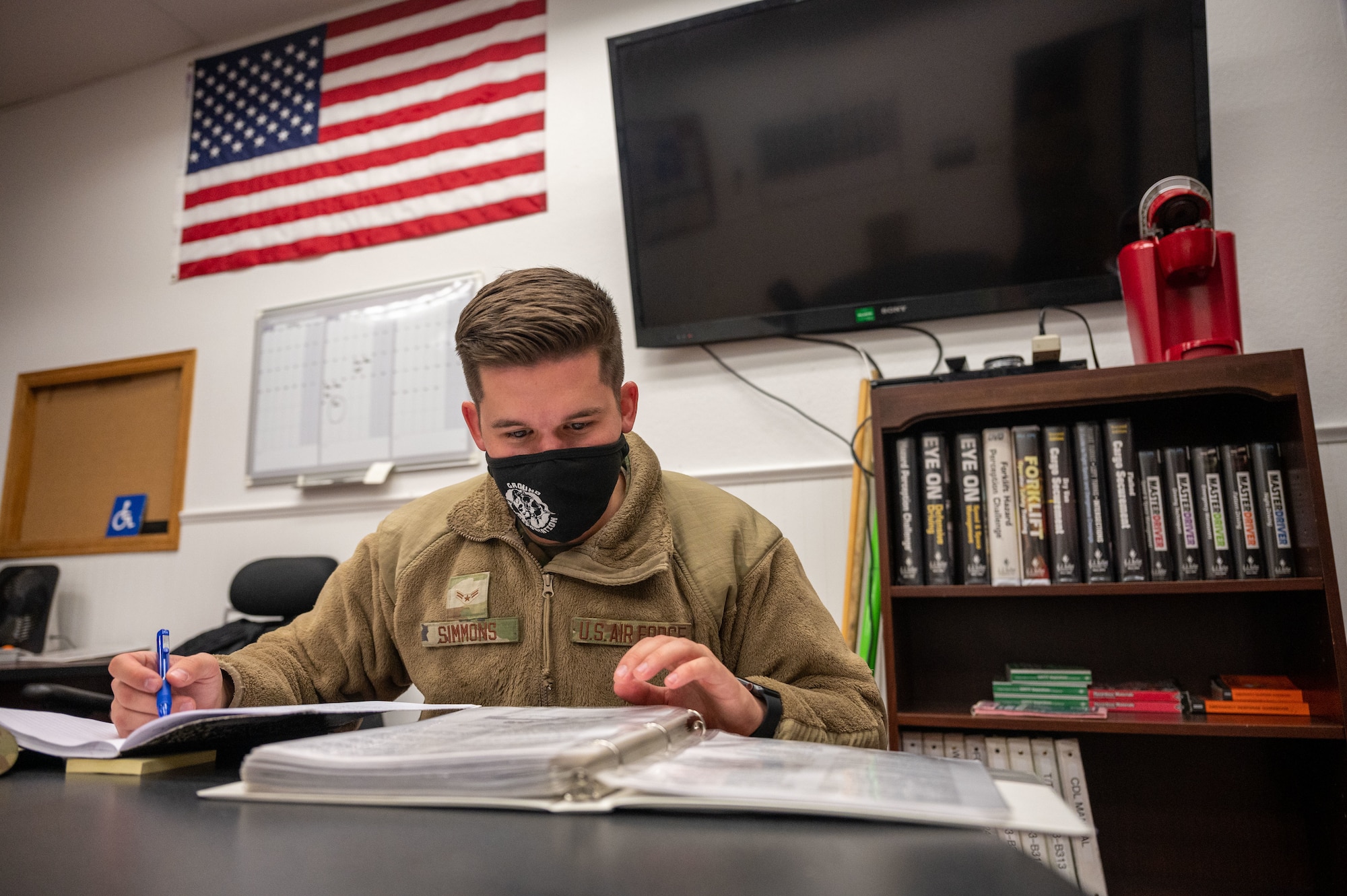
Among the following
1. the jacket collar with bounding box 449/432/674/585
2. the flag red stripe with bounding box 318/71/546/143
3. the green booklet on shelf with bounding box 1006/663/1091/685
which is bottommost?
Answer: the green booklet on shelf with bounding box 1006/663/1091/685

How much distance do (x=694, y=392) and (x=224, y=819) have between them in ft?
5.94

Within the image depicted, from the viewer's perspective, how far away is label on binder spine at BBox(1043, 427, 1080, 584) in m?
1.51

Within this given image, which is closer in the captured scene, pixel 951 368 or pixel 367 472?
pixel 951 368

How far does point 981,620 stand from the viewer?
180 centimetres

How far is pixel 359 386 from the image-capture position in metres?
2.54

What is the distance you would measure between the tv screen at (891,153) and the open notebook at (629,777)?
1634mm

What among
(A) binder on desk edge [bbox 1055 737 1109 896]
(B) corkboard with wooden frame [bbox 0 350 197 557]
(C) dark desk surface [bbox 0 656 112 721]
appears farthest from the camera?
(B) corkboard with wooden frame [bbox 0 350 197 557]

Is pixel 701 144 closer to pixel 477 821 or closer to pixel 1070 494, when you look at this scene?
pixel 1070 494

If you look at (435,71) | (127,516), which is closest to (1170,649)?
(435,71)

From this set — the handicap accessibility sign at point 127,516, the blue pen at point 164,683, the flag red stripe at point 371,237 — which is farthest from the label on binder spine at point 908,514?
the handicap accessibility sign at point 127,516

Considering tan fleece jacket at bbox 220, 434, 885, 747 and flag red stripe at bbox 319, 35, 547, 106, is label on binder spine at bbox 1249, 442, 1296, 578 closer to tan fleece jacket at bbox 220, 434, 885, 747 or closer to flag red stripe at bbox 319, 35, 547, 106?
tan fleece jacket at bbox 220, 434, 885, 747

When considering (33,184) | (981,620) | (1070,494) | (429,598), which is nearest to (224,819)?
(429,598)

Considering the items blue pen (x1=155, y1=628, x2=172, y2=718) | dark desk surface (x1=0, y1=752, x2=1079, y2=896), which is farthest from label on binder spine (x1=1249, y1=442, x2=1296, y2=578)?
blue pen (x1=155, y1=628, x2=172, y2=718)

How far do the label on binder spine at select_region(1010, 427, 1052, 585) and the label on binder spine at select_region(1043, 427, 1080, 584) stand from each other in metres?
0.01
